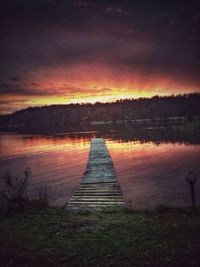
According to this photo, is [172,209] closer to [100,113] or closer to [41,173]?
[41,173]

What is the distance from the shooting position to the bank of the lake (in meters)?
5.75

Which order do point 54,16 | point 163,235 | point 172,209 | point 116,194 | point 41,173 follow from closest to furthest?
point 163,235 → point 172,209 → point 116,194 → point 54,16 → point 41,173

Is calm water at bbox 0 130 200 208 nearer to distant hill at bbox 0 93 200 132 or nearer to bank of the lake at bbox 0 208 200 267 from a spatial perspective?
bank of the lake at bbox 0 208 200 267

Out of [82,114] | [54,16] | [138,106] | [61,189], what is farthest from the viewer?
[82,114]

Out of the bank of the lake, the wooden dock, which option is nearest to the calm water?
the wooden dock

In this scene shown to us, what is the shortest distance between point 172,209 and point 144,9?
10.7 meters

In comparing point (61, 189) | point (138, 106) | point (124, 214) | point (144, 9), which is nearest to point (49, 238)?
point (124, 214)

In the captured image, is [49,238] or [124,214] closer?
[49,238]

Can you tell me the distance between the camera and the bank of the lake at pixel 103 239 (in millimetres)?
5746

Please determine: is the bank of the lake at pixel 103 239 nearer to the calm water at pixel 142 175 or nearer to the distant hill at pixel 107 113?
the calm water at pixel 142 175

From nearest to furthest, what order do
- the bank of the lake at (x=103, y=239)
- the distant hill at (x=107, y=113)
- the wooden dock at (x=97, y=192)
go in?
the bank of the lake at (x=103, y=239), the wooden dock at (x=97, y=192), the distant hill at (x=107, y=113)

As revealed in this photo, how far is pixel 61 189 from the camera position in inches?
617

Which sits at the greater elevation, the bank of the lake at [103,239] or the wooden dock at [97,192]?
the bank of the lake at [103,239]

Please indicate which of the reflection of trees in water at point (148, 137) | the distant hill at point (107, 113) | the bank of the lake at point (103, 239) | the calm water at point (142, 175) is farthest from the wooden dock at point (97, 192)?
the distant hill at point (107, 113)
